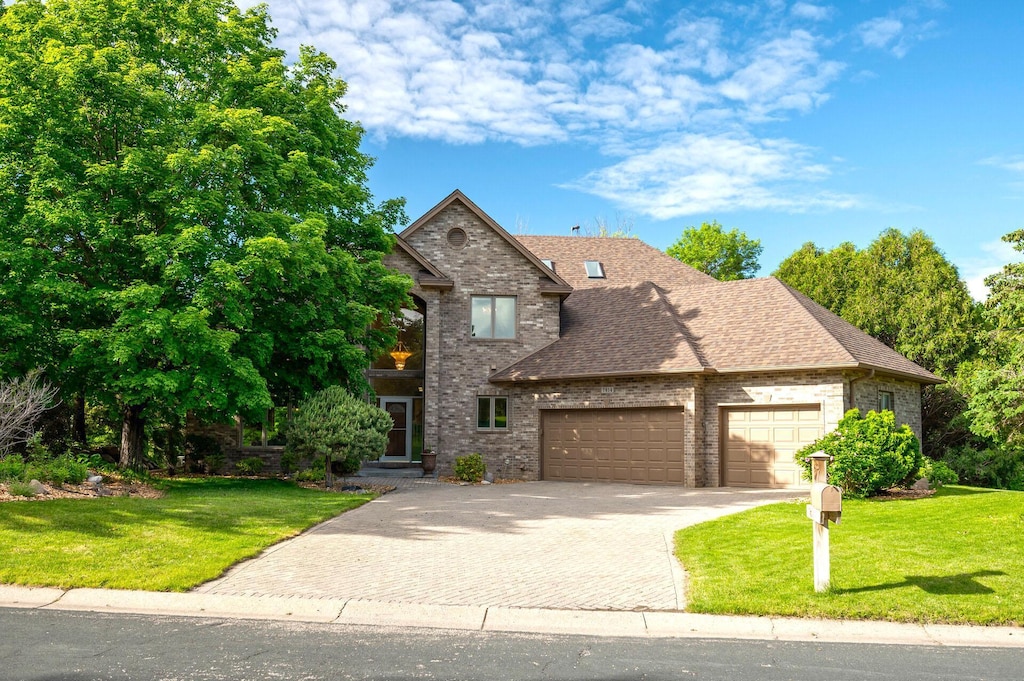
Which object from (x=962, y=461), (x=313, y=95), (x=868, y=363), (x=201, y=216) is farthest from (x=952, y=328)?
(x=201, y=216)

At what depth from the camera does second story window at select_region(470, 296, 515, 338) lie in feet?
85.1

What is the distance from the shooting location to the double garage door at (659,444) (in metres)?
20.9

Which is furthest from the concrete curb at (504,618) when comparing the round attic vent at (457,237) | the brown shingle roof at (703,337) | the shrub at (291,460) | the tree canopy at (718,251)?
the tree canopy at (718,251)

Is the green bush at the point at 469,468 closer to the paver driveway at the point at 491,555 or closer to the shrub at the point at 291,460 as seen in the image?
the shrub at the point at 291,460

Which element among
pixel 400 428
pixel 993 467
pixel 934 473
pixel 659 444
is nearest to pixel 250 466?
pixel 400 428

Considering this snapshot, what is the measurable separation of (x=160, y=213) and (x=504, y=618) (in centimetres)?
1338

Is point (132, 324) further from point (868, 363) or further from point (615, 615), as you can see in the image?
point (868, 363)

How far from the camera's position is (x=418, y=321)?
2675 centimetres

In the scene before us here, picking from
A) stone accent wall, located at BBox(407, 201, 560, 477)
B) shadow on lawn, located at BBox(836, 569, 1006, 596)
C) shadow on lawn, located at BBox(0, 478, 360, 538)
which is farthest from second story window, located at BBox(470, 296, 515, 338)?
shadow on lawn, located at BBox(836, 569, 1006, 596)

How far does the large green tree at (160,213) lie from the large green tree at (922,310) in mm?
21271

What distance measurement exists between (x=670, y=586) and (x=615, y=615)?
1496mm

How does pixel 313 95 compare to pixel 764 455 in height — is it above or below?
above

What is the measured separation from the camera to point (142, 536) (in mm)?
11297

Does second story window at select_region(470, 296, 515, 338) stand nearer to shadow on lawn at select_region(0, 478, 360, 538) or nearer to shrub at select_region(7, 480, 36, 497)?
shadow on lawn at select_region(0, 478, 360, 538)
